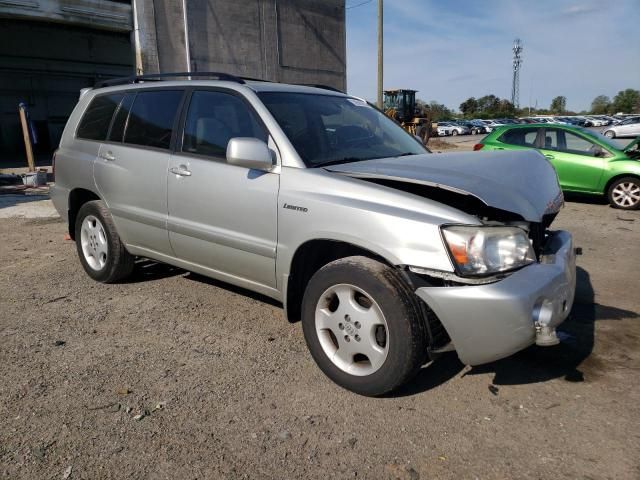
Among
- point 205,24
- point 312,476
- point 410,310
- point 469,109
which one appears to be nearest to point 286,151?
point 410,310

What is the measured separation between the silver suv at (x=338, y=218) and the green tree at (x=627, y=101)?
101 meters

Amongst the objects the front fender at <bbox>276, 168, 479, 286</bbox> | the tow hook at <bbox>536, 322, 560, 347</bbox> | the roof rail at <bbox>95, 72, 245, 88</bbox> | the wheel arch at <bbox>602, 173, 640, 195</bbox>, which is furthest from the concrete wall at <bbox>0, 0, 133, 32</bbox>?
the tow hook at <bbox>536, 322, 560, 347</bbox>

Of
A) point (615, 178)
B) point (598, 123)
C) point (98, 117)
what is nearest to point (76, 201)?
point (98, 117)

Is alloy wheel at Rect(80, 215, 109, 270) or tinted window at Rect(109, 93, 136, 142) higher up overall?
tinted window at Rect(109, 93, 136, 142)

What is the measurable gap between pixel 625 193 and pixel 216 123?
817 cm

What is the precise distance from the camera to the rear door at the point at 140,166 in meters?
3.97

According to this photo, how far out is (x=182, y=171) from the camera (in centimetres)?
374

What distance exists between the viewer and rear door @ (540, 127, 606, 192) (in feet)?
30.3

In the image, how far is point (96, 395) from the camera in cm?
290

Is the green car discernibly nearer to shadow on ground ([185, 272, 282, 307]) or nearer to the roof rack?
the roof rack

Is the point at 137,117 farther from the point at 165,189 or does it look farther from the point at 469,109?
the point at 469,109

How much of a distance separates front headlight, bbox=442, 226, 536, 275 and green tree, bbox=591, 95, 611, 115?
110943 mm

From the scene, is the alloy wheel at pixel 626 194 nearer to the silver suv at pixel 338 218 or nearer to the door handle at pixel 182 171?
the silver suv at pixel 338 218

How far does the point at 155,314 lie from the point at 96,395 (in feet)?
4.04
